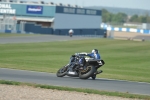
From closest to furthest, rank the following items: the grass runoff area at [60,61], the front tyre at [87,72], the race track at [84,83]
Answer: the race track at [84,83] → the front tyre at [87,72] → the grass runoff area at [60,61]

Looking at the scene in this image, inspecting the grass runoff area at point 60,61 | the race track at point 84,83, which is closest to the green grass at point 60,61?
the grass runoff area at point 60,61

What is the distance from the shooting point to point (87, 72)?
22.0m

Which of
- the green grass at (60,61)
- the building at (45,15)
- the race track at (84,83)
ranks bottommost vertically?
the building at (45,15)

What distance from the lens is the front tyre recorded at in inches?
859

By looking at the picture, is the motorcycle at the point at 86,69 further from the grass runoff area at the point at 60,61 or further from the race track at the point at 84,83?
the grass runoff area at the point at 60,61

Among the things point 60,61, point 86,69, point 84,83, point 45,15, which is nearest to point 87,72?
point 86,69

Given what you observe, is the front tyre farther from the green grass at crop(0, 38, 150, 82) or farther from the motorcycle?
the green grass at crop(0, 38, 150, 82)

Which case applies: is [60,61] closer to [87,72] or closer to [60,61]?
[60,61]

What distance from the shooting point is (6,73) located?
22844mm

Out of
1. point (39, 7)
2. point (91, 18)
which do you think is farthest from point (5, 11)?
point (91, 18)

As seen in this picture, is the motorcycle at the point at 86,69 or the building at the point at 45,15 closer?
the motorcycle at the point at 86,69

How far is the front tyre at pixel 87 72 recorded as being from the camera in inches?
859

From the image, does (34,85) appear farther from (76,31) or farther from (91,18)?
(91,18)

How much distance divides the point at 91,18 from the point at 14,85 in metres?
90.6
